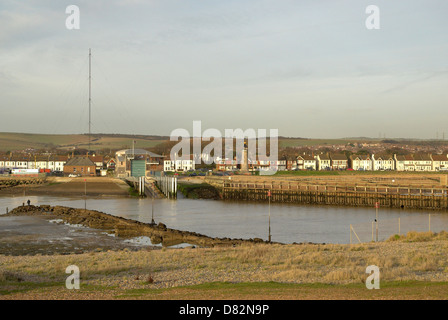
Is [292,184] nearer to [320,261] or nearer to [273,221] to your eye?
[273,221]

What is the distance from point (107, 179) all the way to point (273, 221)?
52.5m

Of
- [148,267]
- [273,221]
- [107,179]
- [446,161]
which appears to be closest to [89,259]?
[148,267]

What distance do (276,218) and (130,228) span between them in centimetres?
1658

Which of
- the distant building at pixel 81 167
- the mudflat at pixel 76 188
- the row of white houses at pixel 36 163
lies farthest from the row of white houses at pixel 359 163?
the mudflat at pixel 76 188

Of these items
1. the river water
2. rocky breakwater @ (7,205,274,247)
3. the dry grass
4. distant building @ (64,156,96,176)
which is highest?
distant building @ (64,156,96,176)

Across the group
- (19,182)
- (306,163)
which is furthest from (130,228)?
(306,163)

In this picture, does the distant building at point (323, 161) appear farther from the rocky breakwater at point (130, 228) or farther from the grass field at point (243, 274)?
the grass field at point (243, 274)

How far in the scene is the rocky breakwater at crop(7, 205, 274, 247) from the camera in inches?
1235

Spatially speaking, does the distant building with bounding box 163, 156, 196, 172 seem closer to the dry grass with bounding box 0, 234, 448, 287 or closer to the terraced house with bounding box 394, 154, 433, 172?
the terraced house with bounding box 394, 154, 433, 172

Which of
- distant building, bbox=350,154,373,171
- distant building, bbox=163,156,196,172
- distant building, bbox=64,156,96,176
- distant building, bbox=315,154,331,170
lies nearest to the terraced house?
distant building, bbox=350,154,373,171

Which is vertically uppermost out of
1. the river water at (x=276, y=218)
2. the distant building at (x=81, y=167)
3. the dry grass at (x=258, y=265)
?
the distant building at (x=81, y=167)

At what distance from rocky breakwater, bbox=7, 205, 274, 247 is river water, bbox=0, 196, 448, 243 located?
382cm

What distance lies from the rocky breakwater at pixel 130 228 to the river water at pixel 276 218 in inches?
151

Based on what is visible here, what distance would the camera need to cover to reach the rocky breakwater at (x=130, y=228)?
3136cm
